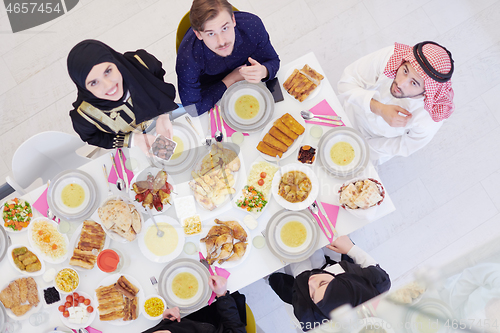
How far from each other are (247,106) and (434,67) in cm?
102

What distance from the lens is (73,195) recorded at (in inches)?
74.3

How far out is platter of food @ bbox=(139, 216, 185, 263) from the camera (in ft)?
5.96

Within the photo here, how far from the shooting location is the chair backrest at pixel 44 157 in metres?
1.98

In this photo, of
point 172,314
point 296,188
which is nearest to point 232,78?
point 296,188

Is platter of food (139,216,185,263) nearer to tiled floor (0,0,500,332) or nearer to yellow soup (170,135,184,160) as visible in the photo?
yellow soup (170,135,184,160)

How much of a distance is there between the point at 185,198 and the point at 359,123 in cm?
135

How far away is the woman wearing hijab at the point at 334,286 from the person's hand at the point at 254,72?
1.10 meters

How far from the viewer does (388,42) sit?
2.94m

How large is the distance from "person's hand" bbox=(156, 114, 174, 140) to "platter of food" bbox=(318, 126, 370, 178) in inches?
35.6

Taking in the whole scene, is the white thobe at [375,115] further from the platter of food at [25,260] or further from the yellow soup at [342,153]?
the platter of food at [25,260]

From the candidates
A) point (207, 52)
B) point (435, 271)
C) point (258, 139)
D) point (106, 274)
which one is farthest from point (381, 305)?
point (207, 52)

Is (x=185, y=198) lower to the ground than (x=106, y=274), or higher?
higher

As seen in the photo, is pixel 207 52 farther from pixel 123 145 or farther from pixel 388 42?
pixel 388 42

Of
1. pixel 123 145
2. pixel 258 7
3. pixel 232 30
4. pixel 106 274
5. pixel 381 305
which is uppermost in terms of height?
pixel 258 7
